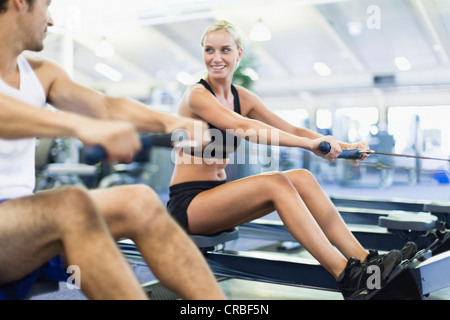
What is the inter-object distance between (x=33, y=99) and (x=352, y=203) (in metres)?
2.55

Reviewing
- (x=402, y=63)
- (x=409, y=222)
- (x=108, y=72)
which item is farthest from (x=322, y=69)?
(x=409, y=222)

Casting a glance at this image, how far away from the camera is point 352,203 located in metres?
3.25

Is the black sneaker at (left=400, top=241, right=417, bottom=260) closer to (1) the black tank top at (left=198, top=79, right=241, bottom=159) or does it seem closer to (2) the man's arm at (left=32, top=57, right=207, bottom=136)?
(1) the black tank top at (left=198, top=79, right=241, bottom=159)

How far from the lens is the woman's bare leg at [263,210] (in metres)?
1.53

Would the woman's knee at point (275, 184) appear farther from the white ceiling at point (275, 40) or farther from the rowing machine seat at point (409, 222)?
the white ceiling at point (275, 40)

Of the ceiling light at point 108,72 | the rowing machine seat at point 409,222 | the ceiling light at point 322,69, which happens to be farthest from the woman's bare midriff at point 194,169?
the ceiling light at point 108,72

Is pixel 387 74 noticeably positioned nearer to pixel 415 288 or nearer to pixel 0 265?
pixel 415 288

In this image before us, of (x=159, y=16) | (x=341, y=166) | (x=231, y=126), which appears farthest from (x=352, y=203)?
(x=159, y=16)

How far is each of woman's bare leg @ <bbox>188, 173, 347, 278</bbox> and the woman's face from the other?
18.1 inches

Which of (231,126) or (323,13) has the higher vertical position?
(323,13)

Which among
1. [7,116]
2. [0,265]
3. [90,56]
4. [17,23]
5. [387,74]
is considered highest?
[90,56]

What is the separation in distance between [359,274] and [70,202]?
3.24ft

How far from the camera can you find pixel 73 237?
89cm

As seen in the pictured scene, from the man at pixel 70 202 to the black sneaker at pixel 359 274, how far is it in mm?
610
